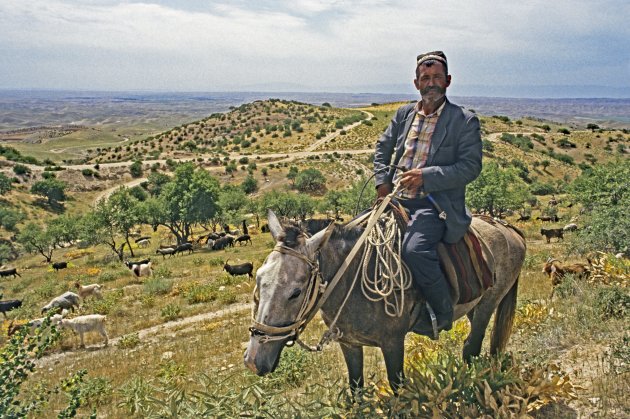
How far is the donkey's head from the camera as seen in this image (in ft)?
10.1

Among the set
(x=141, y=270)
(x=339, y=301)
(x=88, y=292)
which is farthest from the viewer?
(x=141, y=270)

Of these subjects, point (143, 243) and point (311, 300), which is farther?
point (143, 243)

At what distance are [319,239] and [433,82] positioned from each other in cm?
182

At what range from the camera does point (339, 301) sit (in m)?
3.57

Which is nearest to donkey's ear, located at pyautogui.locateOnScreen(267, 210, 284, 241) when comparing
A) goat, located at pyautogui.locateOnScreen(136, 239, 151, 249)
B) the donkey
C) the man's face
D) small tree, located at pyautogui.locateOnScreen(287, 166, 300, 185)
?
the donkey

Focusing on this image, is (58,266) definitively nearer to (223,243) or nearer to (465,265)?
(223,243)

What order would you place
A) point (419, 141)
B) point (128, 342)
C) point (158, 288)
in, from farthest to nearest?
point (158, 288) → point (128, 342) → point (419, 141)

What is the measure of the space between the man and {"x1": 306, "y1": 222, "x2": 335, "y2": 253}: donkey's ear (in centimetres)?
78

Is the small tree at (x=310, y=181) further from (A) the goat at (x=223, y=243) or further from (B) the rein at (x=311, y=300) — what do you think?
(B) the rein at (x=311, y=300)

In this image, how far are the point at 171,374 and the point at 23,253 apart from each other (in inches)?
1777

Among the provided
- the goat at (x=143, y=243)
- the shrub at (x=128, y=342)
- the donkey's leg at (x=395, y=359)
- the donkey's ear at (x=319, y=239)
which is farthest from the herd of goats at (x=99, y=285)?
the goat at (x=143, y=243)

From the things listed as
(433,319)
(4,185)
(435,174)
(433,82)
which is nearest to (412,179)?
(435,174)

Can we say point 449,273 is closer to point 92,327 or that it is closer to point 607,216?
point 92,327

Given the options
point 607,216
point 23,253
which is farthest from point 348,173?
point 607,216
